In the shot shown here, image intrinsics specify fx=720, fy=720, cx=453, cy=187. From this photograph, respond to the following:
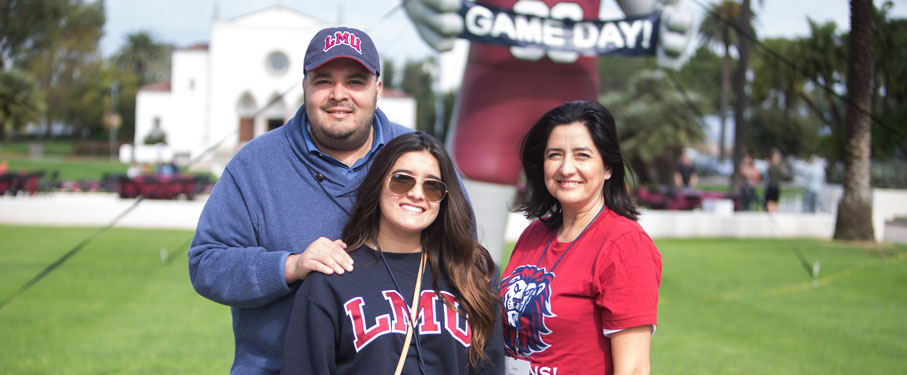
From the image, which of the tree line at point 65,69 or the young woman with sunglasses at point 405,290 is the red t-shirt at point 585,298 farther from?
the tree line at point 65,69

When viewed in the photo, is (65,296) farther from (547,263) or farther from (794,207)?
(794,207)

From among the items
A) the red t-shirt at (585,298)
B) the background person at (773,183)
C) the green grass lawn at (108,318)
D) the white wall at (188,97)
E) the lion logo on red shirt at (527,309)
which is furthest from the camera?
the white wall at (188,97)

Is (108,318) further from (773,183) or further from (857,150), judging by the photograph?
(773,183)

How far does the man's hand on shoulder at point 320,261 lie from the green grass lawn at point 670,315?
10.1 ft

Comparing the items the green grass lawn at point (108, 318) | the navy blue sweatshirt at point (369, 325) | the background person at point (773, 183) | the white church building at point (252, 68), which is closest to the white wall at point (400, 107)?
the white church building at point (252, 68)

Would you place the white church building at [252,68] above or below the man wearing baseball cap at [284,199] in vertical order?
above

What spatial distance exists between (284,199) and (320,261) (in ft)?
1.04

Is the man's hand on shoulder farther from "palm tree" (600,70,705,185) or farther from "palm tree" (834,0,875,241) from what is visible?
"palm tree" (600,70,705,185)

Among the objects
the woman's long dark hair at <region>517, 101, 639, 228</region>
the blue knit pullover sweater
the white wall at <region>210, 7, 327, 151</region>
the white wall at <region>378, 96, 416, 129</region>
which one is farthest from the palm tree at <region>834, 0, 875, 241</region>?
the white wall at <region>378, 96, 416, 129</region>

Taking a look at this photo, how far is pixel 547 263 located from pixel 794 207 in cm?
1879

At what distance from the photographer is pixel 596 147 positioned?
2.10m

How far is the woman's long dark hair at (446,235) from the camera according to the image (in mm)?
1927

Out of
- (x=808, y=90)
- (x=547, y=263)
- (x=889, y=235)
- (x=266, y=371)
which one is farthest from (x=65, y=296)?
(x=808, y=90)

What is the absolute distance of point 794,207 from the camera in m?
18.8
